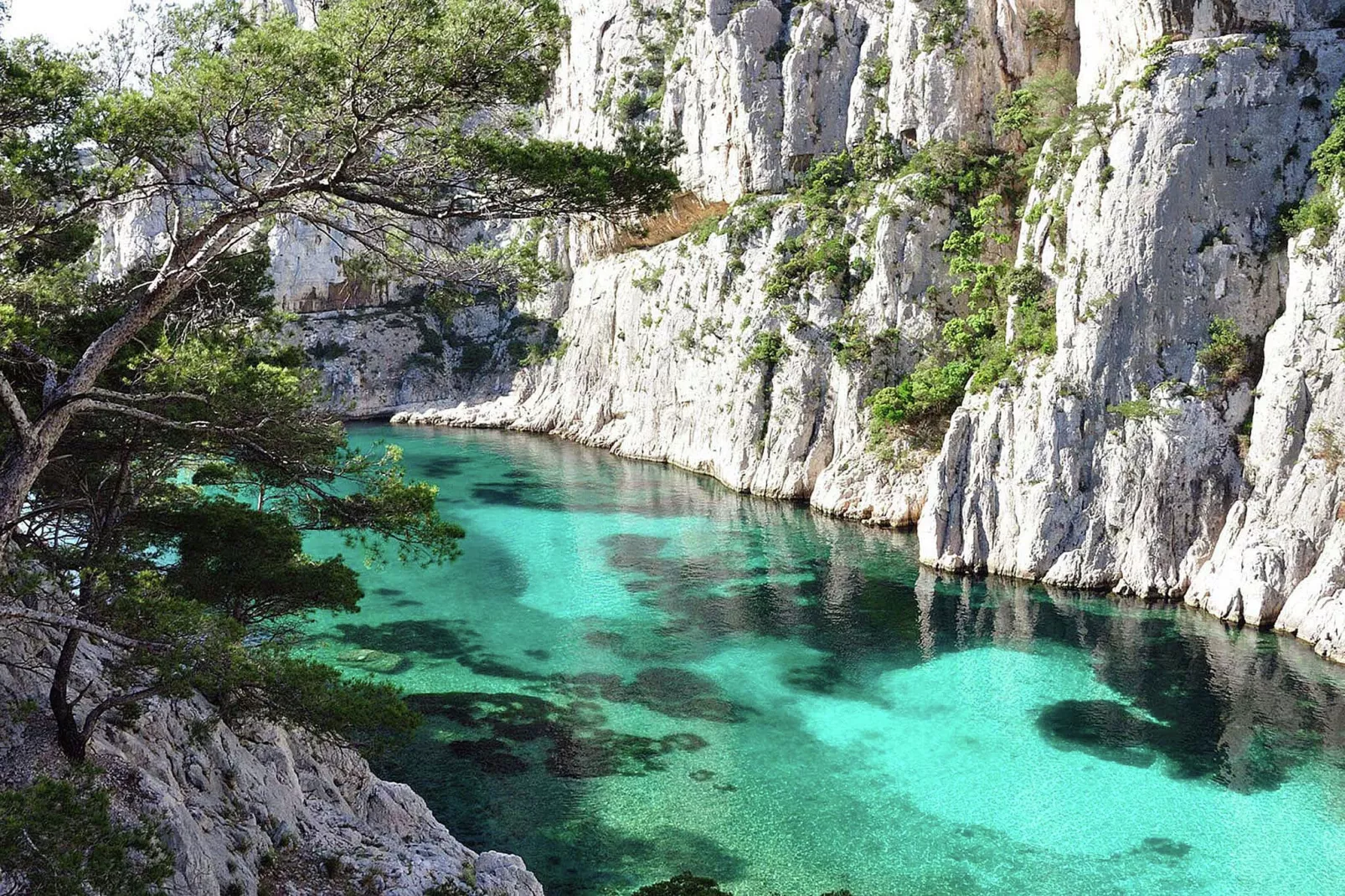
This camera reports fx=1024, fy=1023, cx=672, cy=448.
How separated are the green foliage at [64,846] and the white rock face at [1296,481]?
24965mm

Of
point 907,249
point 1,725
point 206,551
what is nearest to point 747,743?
point 206,551

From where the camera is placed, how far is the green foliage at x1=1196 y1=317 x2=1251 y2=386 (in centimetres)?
2725

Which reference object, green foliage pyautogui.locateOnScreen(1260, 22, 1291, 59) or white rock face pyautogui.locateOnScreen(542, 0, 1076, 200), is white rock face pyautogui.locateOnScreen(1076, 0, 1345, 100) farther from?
white rock face pyautogui.locateOnScreen(542, 0, 1076, 200)

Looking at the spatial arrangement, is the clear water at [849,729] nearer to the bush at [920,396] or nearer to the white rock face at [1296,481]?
the white rock face at [1296,481]

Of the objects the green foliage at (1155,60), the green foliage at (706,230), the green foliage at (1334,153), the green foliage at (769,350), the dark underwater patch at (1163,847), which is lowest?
the dark underwater patch at (1163,847)

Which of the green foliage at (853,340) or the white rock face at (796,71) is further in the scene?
the white rock face at (796,71)

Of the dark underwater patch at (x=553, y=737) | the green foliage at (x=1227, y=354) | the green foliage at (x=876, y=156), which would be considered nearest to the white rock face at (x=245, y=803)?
the dark underwater patch at (x=553, y=737)

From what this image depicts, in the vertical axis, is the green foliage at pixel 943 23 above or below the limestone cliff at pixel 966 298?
above

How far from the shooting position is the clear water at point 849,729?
15828 mm

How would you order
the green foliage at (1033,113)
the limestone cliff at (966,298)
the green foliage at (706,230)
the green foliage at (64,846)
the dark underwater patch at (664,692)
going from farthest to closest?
1. the green foliage at (706,230)
2. the green foliage at (1033,113)
3. the limestone cliff at (966,298)
4. the dark underwater patch at (664,692)
5. the green foliage at (64,846)

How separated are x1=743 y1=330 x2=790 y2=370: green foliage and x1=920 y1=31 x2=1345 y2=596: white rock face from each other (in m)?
14.1

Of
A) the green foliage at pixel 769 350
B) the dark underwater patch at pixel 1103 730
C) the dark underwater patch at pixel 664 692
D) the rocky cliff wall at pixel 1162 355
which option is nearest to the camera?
the dark underwater patch at pixel 1103 730

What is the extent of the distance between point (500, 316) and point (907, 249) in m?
39.2

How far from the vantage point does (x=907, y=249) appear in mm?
39062
